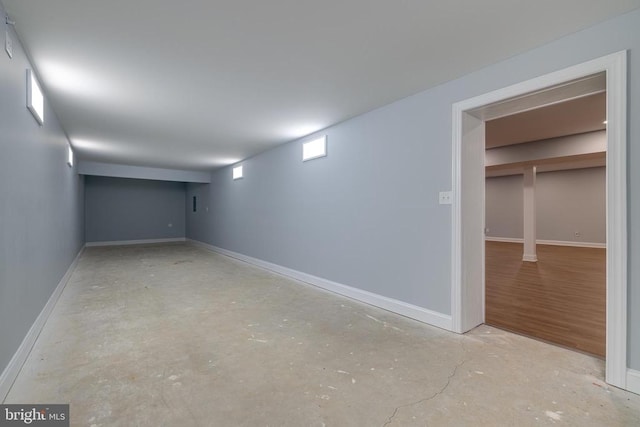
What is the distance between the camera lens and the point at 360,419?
154 centimetres

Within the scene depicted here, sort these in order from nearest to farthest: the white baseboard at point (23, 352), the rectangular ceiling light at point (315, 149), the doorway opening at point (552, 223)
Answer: the white baseboard at point (23, 352), the doorway opening at point (552, 223), the rectangular ceiling light at point (315, 149)

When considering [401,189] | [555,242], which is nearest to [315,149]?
[401,189]

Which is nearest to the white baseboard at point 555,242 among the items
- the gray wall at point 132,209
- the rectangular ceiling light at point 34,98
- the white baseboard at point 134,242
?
the rectangular ceiling light at point 34,98

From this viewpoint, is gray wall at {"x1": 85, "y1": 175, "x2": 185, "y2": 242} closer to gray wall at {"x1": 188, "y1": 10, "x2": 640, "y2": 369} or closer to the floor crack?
gray wall at {"x1": 188, "y1": 10, "x2": 640, "y2": 369}

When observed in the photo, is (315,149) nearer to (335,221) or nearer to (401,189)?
(335,221)

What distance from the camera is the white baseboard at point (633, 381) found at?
5.84 feet

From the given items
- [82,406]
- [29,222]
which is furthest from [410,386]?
[29,222]

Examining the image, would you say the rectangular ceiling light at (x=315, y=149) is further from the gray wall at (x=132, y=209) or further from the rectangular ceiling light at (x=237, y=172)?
the gray wall at (x=132, y=209)

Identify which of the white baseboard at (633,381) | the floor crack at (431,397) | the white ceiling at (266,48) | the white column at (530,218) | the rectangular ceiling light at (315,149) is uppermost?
the white ceiling at (266,48)

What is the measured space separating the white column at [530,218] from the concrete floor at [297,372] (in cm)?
493

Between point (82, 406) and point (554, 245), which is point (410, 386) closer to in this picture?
point (82, 406)

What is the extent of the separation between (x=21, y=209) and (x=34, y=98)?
1.08 meters

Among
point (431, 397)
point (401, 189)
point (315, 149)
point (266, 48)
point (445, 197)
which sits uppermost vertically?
point (266, 48)

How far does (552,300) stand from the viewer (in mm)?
3607
